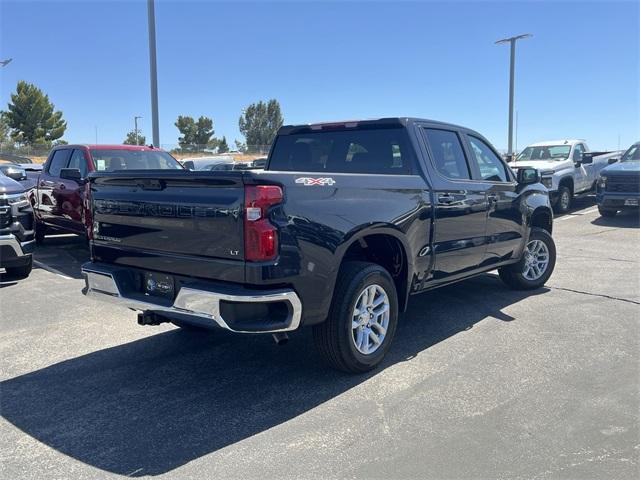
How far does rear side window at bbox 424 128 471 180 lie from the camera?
516 centimetres

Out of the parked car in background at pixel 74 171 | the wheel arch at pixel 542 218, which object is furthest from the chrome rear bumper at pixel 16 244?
the wheel arch at pixel 542 218

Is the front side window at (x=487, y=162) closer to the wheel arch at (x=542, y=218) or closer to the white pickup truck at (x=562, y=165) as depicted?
the wheel arch at (x=542, y=218)

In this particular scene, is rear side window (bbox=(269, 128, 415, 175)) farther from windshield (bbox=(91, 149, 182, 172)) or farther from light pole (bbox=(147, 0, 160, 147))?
light pole (bbox=(147, 0, 160, 147))

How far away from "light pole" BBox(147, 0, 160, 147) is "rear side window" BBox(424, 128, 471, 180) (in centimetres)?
988

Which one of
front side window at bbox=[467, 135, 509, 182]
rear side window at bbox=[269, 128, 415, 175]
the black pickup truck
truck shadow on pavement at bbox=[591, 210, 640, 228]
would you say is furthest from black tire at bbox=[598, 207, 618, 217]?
rear side window at bbox=[269, 128, 415, 175]

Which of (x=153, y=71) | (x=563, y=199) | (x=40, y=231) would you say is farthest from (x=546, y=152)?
(x=40, y=231)

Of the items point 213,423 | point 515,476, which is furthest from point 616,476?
point 213,423

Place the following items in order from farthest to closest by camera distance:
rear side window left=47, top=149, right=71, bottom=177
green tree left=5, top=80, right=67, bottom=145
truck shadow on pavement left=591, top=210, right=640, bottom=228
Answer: green tree left=5, top=80, right=67, bottom=145
truck shadow on pavement left=591, top=210, right=640, bottom=228
rear side window left=47, top=149, right=71, bottom=177

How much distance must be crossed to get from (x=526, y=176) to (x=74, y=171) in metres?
6.42

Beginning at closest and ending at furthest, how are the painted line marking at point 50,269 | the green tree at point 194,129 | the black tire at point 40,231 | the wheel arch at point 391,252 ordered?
the wheel arch at point 391,252, the painted line marking at point 50,269, the black tire at point 40,231, the green tree at point 194,129

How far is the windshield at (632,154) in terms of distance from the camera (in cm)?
1416

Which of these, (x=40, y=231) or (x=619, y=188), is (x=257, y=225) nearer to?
(x=40, y=231)

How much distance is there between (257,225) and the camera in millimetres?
3379

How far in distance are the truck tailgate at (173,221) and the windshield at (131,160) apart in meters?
4.75
